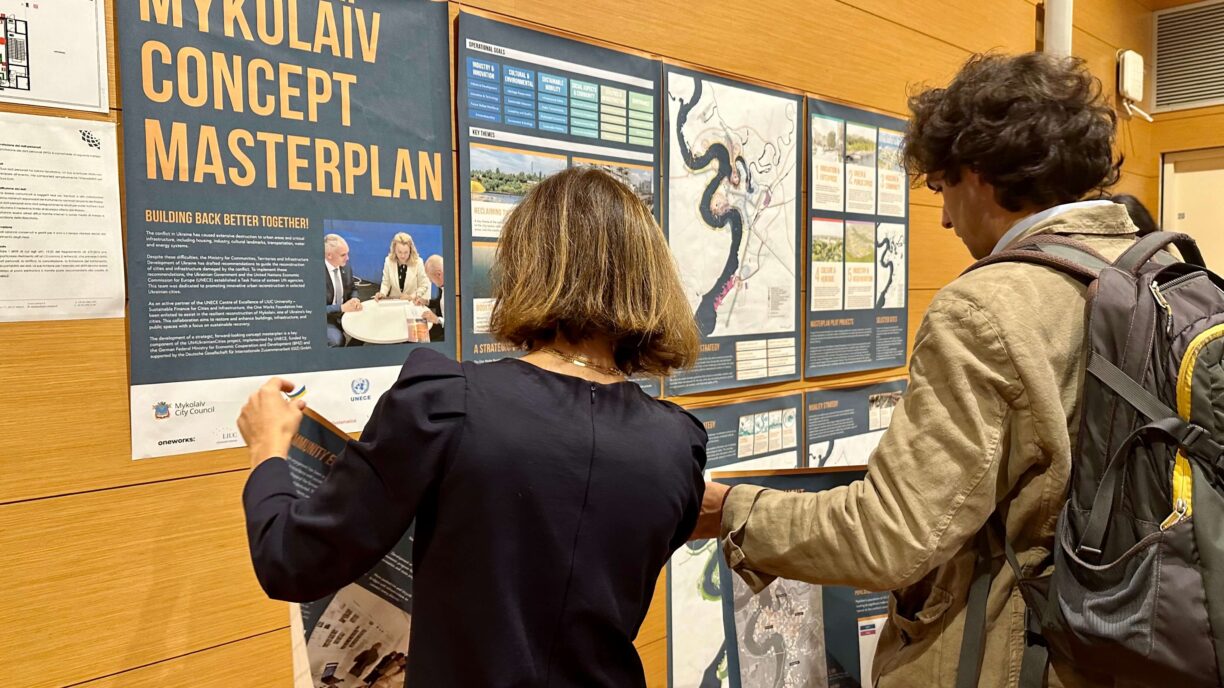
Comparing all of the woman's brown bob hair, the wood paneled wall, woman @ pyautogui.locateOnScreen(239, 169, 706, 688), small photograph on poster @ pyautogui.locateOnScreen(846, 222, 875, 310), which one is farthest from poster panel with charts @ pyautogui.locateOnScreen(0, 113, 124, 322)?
small photograph on poster @ pyautogui.locateOnScreen(846, 222, 875, 310)

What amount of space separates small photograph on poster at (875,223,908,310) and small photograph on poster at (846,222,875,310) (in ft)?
0.10

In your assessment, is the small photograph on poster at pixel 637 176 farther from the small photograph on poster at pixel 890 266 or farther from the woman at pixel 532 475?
the small photograph on poster at pixel 890 266

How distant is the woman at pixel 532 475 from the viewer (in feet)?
2.79

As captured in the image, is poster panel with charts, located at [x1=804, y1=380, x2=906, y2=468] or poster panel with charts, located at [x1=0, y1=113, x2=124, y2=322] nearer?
poster panel with charts, located at [x1=0, y1=113, x2=124, y2=322]

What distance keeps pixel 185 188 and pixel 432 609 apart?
78 cm

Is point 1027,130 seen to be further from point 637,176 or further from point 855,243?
point 855,243

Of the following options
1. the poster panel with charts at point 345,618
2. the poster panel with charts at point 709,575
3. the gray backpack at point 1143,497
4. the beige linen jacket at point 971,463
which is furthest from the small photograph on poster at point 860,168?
the poster panel with charts at point 345,618

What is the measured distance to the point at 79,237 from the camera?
1.18 meters

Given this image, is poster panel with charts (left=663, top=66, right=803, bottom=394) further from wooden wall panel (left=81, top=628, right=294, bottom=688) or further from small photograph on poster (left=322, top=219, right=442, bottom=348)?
wooden wall panel (left=81, top=628, right=294, bottom=688)

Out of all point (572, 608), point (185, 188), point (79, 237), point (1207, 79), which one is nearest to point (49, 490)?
point (79, 237)

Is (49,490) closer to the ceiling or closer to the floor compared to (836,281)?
closer to the floor

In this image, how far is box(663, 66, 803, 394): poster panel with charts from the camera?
202cm

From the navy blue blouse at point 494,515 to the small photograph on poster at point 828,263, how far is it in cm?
151

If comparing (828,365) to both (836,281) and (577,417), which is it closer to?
(836,281)
